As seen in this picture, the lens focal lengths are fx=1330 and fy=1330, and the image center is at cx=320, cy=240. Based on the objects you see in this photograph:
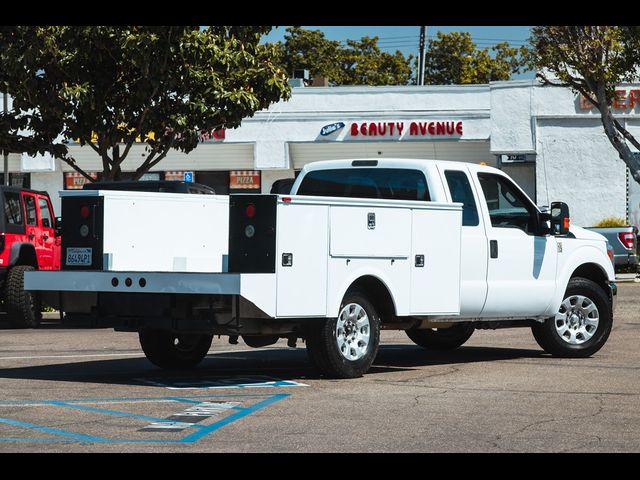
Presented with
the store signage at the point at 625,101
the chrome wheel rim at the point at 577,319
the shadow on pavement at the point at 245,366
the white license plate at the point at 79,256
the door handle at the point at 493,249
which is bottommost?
the shadow on pavement at the point at 245,366

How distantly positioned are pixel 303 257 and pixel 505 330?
28.0 feet

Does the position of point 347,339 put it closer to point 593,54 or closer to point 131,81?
point 131,81

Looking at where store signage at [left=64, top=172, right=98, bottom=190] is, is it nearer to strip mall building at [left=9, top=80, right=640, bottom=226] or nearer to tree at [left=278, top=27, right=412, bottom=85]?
strip mall building at [left=9, top=80, right=640, bottom=226]

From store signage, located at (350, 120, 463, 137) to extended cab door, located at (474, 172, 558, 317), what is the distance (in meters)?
27.2

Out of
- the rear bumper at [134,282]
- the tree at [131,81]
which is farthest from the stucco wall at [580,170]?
the rear bumper at [134,282]

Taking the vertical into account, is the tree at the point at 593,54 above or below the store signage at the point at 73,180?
above

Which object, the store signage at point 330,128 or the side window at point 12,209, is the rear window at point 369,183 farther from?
the store signage at point 330,128

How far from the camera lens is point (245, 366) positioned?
550 inches

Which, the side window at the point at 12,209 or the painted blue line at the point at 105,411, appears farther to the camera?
the side window at the point at 12,209

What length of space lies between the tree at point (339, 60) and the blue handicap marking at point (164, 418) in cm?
5459

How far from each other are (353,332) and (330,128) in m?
30.4

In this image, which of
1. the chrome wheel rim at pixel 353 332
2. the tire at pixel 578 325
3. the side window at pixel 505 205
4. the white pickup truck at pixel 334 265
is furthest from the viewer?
the tire at pixel 578 325

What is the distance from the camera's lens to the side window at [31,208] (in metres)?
20.7
